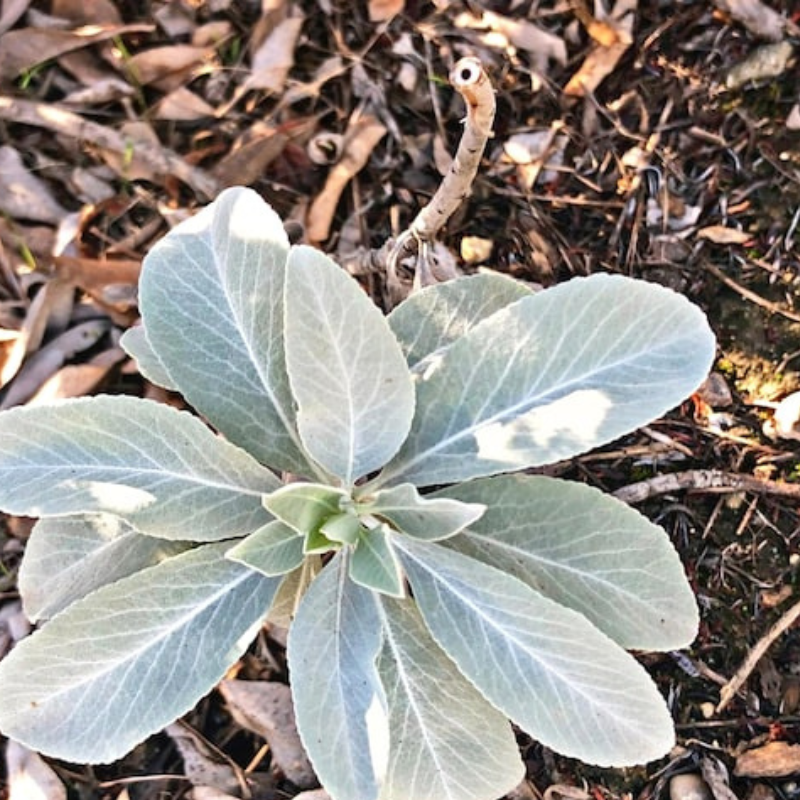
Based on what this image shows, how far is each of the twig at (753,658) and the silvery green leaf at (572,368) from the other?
62 cm

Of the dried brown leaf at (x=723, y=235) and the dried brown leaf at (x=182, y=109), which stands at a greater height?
the dried brown leaf at (x=723, y=235)

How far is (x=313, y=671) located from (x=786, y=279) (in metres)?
1.04

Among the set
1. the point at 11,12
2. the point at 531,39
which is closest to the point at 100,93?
the point at 11,12

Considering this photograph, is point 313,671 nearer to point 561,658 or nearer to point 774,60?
point 561,658

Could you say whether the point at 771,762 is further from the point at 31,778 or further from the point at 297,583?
the point at 31,778

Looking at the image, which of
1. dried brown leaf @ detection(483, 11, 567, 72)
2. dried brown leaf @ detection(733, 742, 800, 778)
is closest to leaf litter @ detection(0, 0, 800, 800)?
dried brown leaf @ detection(483, 11, 567, 72)

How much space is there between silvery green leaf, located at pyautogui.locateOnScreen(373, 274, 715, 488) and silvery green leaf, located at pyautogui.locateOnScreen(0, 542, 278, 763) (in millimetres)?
335

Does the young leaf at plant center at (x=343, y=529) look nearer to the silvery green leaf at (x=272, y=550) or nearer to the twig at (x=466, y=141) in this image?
the silvery green leaf at (x=272, y=550)

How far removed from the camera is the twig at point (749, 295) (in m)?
1.74

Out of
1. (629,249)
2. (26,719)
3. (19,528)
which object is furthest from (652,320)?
(19,528)

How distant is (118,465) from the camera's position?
46.9 inches

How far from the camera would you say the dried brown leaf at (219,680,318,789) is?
5.35 feet

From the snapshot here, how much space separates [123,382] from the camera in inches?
72.6

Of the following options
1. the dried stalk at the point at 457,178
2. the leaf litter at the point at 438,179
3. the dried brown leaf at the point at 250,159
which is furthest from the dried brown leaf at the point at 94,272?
the dried stalk at the point at 457,178
